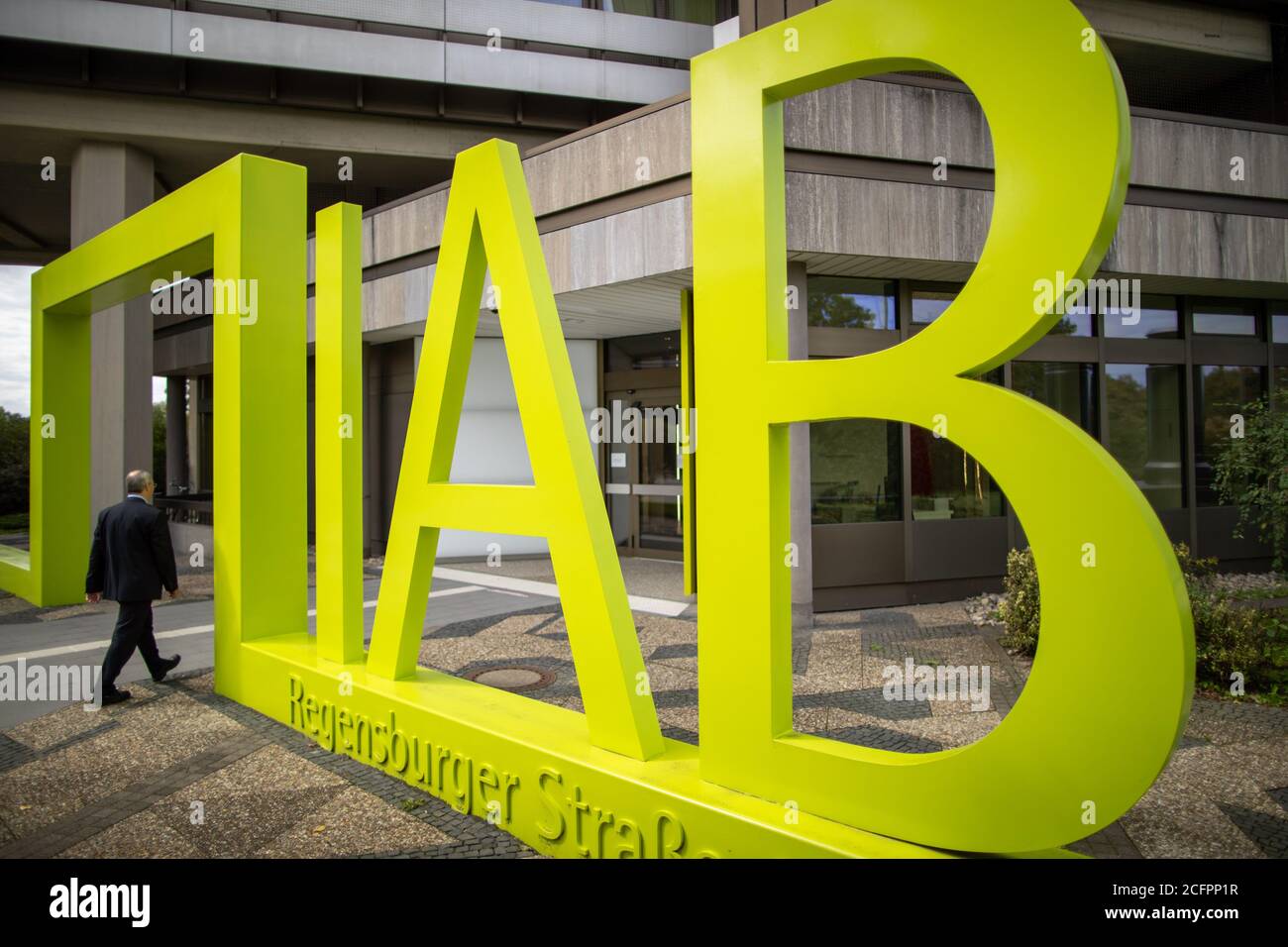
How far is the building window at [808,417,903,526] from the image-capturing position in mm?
9352

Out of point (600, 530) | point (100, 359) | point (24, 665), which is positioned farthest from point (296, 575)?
point (100, 359)

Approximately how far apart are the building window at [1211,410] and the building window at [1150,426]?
281 millimetres

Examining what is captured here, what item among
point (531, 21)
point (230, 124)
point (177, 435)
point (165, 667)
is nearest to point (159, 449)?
point (177, 435)

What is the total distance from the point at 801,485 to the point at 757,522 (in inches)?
217

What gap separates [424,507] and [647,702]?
1.86 metres

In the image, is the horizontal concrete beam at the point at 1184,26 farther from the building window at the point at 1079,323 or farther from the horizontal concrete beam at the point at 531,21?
the horizontal concrete beam at the point at 531,21

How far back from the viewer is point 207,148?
14508 millimetres

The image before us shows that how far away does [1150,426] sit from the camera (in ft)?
36.3

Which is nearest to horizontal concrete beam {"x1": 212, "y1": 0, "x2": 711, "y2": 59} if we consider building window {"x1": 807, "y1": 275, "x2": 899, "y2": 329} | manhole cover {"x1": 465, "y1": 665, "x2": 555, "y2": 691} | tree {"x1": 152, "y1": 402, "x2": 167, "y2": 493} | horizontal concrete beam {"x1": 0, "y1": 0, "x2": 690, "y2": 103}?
horizontal concrete beam {"x1": 0, "y1": 0, "x2": 690, "y2": 103}

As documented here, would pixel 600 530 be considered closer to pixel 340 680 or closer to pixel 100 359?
pixel 340 680

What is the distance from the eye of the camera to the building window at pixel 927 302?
9.67 meters

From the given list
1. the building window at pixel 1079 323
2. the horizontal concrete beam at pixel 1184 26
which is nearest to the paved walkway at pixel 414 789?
the building window at pixel 1079 323

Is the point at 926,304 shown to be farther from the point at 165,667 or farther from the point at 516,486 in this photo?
the point at 165,667

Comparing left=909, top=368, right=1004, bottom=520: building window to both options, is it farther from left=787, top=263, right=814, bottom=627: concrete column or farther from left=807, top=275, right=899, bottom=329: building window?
left=787, top=263, right=814, bottom=627: concrete column
